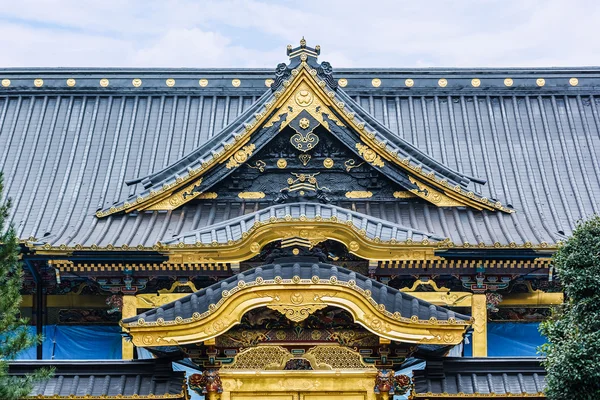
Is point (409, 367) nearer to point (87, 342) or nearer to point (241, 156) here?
point (241, 156)

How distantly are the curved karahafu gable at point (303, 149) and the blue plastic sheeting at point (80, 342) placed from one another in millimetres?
2044

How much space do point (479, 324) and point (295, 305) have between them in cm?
641

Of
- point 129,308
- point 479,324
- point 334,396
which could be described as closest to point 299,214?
point 129,308

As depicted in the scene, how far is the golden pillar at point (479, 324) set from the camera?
17000 millimetres

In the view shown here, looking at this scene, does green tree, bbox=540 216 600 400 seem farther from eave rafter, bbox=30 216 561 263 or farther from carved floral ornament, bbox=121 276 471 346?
eave rafter, bbox=30 216 561 263

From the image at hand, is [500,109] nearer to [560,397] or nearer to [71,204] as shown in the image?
[71,204]

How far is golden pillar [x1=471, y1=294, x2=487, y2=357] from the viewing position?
55.8ft

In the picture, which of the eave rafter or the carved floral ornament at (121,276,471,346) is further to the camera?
the eave rafter

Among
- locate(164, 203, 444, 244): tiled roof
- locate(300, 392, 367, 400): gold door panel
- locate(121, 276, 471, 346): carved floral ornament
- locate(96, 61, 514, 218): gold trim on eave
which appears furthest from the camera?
locate(96, 61, 514, 218): gold trim on eave

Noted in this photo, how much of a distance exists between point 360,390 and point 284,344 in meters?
1.00

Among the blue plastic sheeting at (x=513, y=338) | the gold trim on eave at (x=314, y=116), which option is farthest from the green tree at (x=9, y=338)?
the blue plastic sheeting at (x=513, y=338)

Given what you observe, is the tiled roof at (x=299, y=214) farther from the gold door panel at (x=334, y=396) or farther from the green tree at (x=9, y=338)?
the green tree at (x=9, y=338)

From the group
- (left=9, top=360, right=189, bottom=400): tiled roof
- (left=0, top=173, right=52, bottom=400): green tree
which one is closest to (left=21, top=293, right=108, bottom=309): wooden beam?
(left=9, top=360, right=189, bottom=400): tiled roof

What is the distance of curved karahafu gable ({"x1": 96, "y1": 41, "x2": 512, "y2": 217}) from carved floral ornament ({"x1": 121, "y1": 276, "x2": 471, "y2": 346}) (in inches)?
251
